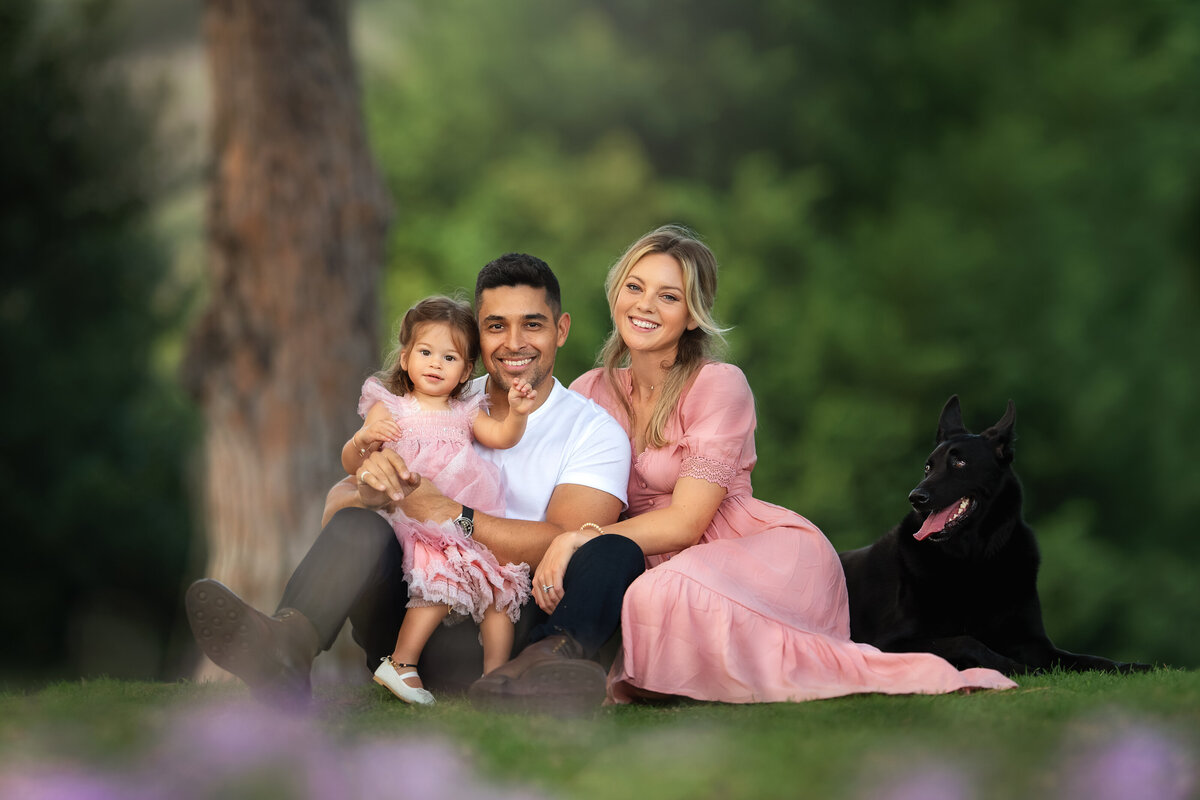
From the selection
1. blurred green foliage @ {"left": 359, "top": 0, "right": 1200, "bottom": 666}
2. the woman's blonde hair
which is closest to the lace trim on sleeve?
the woman's blonde hair

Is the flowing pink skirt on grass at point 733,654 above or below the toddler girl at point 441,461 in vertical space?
below

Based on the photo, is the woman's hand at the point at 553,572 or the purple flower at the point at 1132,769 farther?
the woman's hand at the point at 553,572

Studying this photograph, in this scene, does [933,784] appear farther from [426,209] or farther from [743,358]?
[426,209]

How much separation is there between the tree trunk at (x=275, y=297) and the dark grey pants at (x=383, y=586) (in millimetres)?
2838

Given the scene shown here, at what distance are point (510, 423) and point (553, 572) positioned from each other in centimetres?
46

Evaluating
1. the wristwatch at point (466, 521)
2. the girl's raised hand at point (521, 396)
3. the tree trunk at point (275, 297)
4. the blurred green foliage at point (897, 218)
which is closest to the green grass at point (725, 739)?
the wristwatch at point (466, 521)

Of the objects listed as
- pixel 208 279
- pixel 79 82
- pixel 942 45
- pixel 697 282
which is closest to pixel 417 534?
pixel 697 282

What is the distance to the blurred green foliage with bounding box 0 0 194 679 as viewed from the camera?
10.7m

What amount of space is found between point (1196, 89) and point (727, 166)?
15.8 ft

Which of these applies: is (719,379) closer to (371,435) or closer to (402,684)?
(371,435)

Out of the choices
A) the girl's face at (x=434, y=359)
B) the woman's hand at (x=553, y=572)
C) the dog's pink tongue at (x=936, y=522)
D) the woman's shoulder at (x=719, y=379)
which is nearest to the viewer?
the woman's hand at (x=553, y=572)

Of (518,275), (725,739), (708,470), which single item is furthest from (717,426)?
(725,739)

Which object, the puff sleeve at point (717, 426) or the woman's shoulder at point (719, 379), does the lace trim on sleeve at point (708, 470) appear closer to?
the puff sleeve at point (717, 426)

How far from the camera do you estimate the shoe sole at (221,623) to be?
2939 mm
